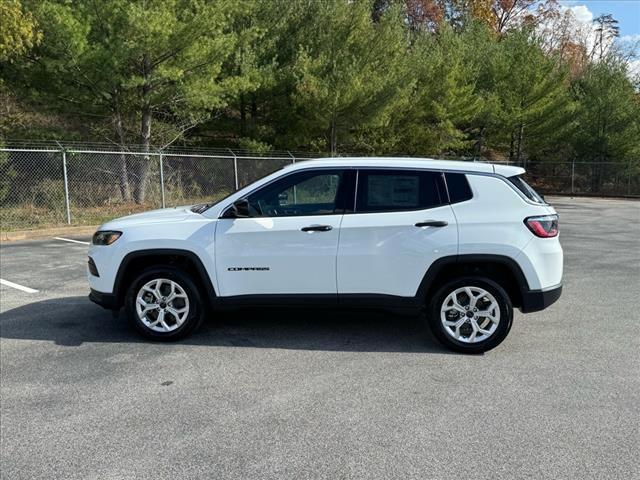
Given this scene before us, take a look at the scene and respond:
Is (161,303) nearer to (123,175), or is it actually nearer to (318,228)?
(318,228)

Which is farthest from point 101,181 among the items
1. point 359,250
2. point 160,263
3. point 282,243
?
point 359,250

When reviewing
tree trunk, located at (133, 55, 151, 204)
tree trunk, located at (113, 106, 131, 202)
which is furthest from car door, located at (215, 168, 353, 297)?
tree trunk, located at (113, 106, 131, 202)

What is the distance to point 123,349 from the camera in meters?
4.90

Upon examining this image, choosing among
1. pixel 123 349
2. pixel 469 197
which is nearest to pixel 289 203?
pixel 469 197

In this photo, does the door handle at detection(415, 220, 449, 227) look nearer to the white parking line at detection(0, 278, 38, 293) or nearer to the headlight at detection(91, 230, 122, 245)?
the headlight at detection(91, 230, 122, 245)

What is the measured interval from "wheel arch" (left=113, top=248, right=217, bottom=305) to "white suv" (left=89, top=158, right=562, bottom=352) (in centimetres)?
1

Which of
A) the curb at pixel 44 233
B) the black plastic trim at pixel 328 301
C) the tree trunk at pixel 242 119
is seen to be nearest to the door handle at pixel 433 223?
the black plastic trim at pixel 328 301

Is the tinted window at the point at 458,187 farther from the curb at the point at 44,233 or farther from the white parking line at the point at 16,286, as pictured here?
the curb at the point at 44,233

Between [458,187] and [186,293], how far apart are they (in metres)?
2.78

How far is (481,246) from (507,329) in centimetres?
81

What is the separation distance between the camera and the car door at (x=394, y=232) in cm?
466

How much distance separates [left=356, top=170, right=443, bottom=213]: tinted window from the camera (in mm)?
4766

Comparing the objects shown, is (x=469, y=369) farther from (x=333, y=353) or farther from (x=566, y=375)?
(x=333, y=353)

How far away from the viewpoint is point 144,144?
17.5 metres
